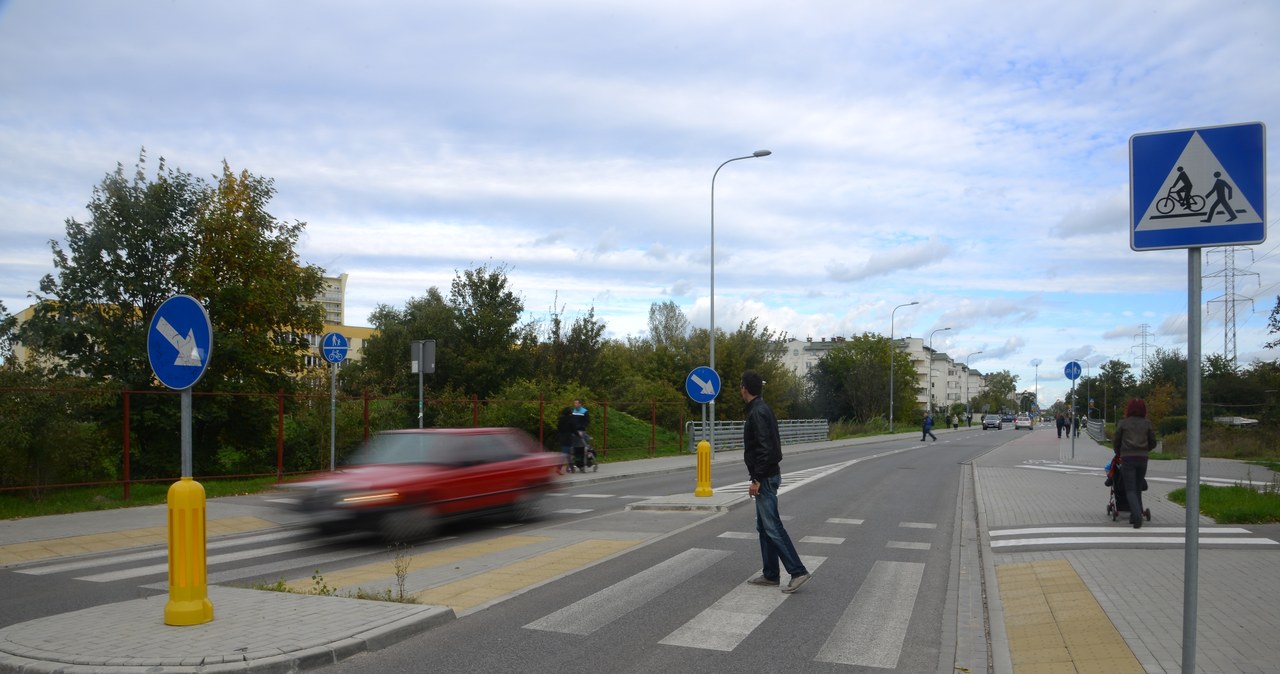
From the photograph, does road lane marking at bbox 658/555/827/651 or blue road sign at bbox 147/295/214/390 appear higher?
blue road sign at bbox 147/295/214/390

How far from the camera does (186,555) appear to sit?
609cm

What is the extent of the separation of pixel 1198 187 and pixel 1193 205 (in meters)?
0.09

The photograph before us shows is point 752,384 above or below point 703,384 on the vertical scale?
above

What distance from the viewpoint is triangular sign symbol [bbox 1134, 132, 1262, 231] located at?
167 inches

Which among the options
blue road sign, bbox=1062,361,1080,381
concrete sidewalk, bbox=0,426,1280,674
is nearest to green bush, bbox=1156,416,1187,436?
blue road sign, bbox=1062,361,1080,381

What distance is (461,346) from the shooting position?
3259 centimetres

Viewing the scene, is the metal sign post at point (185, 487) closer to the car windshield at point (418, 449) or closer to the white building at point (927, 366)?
the car windshield at point (418, 449)

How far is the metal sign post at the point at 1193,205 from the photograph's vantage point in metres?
4.12

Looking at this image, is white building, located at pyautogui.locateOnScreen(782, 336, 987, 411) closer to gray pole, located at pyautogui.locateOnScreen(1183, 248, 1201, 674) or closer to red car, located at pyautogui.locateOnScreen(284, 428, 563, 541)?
red car, located at pyautogui.locateOnScreen(284, 428, 563, 541)

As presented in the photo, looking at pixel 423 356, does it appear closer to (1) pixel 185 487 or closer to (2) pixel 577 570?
(2) pixel 577 570

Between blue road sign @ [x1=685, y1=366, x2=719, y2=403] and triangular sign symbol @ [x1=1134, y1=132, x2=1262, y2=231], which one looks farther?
blue road sign @ [x1=685, y1=366, x2=719, y2=403]

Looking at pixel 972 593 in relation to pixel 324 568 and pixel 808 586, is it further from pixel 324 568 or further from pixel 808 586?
pixel 324 568

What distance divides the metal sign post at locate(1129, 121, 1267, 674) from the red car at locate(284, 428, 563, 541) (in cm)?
846

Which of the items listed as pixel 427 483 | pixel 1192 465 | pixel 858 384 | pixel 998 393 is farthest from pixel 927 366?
pixel 1192 465
